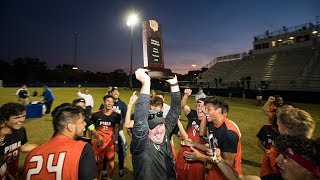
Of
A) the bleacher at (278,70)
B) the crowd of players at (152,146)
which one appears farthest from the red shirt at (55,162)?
the bleacher at (278,70)

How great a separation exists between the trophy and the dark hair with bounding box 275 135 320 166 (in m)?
1.46

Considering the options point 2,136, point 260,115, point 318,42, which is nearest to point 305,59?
point 318,42

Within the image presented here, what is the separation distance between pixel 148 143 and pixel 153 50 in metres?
1.12

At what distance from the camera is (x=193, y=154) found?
11.5ft

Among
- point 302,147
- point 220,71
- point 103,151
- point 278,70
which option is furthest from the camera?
point 220,71

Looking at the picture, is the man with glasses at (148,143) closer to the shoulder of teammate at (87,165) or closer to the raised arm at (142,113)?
the raised arm at (142,113)

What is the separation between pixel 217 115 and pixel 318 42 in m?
39.9

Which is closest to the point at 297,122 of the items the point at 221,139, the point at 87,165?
the point at 221,139

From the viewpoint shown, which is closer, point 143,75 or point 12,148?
point 143,75

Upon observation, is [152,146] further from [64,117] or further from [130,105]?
[130,105]

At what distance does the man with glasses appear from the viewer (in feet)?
8.89

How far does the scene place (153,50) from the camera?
293 centimetres

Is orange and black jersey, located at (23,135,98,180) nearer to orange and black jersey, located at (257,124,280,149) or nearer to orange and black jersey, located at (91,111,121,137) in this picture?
orange and black jersey, located at (257,124,280,149)

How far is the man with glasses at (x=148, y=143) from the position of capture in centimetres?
271
